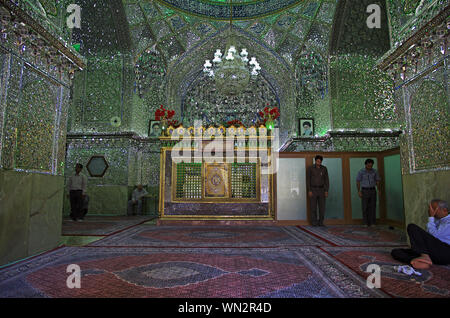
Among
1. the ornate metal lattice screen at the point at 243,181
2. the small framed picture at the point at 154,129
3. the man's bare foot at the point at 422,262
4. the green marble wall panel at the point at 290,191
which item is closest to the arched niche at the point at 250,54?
the small framed picture at the point at 154,129

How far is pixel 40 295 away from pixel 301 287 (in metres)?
1.53

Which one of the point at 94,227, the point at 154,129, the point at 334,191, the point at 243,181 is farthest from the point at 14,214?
→ the point at 154,129

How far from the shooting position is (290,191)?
200 inches

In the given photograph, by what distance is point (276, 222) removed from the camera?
4.93m

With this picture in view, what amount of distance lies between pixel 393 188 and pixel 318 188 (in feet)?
4.38

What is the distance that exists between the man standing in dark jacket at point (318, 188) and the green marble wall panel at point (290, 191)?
0.64 feet

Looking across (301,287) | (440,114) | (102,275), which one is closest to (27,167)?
(102,275)

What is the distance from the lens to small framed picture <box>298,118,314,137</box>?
313 inches

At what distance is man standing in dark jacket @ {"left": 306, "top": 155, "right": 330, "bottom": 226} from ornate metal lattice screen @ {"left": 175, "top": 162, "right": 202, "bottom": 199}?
1.95 m

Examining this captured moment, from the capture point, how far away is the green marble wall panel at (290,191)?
506cm

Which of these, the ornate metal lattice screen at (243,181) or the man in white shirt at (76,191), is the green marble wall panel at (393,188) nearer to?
the ornate metal lattice screen at (243,181)

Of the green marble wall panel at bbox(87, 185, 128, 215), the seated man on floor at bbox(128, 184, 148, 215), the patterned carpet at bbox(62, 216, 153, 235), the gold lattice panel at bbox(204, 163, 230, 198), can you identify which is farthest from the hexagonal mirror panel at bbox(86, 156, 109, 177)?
the gold lattice panel at bbox(204, 163, 230, 198)

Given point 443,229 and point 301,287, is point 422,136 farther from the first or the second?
point 301,287

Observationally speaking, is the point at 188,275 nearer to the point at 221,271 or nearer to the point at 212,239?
the point at 221,271
